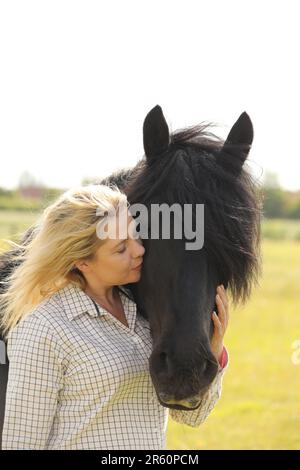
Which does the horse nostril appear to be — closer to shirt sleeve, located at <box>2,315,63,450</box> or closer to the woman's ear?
shirt sleeve, located at <box>2,315,63,450</box>

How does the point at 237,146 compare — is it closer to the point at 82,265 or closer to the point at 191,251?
the point at 191,251

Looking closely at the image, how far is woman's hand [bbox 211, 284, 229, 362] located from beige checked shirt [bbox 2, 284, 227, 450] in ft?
0.70

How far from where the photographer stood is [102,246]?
298 centimetres

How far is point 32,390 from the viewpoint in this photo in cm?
280

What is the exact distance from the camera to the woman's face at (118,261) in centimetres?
296

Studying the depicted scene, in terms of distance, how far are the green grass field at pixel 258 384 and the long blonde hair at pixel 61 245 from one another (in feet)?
2.43

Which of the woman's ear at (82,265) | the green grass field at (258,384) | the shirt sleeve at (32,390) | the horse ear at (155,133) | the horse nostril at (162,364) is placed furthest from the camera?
the green grass field at (258,384)

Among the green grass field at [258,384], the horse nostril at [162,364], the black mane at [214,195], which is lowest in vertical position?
the green grass field at [258,384]

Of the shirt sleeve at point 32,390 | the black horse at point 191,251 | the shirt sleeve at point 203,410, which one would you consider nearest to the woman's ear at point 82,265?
the black horse at point 191,251

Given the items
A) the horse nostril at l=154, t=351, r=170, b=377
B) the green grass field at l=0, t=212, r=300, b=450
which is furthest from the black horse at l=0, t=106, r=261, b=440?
the green grass field at l=0, t=212, r=300, b=450

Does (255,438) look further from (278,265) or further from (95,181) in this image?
(278,265)

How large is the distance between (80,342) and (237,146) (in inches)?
40.3

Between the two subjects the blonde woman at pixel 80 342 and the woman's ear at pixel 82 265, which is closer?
the blonde woman at pixel 80 342

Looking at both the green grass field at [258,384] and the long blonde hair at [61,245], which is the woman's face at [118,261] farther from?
the green grass field at [258,384]
